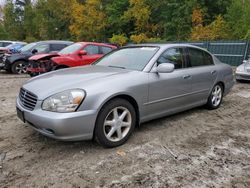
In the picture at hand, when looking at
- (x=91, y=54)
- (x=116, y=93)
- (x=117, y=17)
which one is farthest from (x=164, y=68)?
(x=117, y=17)

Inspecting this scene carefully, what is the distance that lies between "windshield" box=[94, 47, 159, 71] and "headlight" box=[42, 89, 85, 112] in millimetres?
1250

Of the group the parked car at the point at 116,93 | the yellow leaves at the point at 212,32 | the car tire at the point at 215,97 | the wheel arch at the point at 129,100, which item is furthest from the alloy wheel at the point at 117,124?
the yellow leaves at the point at 212,32

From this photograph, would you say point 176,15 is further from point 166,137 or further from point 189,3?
point 166,137

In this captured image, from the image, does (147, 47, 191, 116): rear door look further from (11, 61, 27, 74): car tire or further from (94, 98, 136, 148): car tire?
(11, 61, 27, 74): car tire

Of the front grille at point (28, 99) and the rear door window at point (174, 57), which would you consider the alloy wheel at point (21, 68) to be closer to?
the front grille at point (28, 99)

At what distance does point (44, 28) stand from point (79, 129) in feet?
133

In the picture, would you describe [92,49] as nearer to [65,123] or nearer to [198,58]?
[198,58]

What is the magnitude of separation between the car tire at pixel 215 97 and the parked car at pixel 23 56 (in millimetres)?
7822

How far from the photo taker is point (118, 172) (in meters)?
3.09

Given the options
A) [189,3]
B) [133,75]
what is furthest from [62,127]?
[189,3]

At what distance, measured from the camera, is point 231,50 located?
1534 cm

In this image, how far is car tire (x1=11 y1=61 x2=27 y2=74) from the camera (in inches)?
448

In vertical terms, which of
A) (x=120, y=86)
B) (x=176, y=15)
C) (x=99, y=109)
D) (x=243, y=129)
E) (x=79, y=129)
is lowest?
(x=243, y=129)

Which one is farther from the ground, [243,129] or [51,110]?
[51,110]
